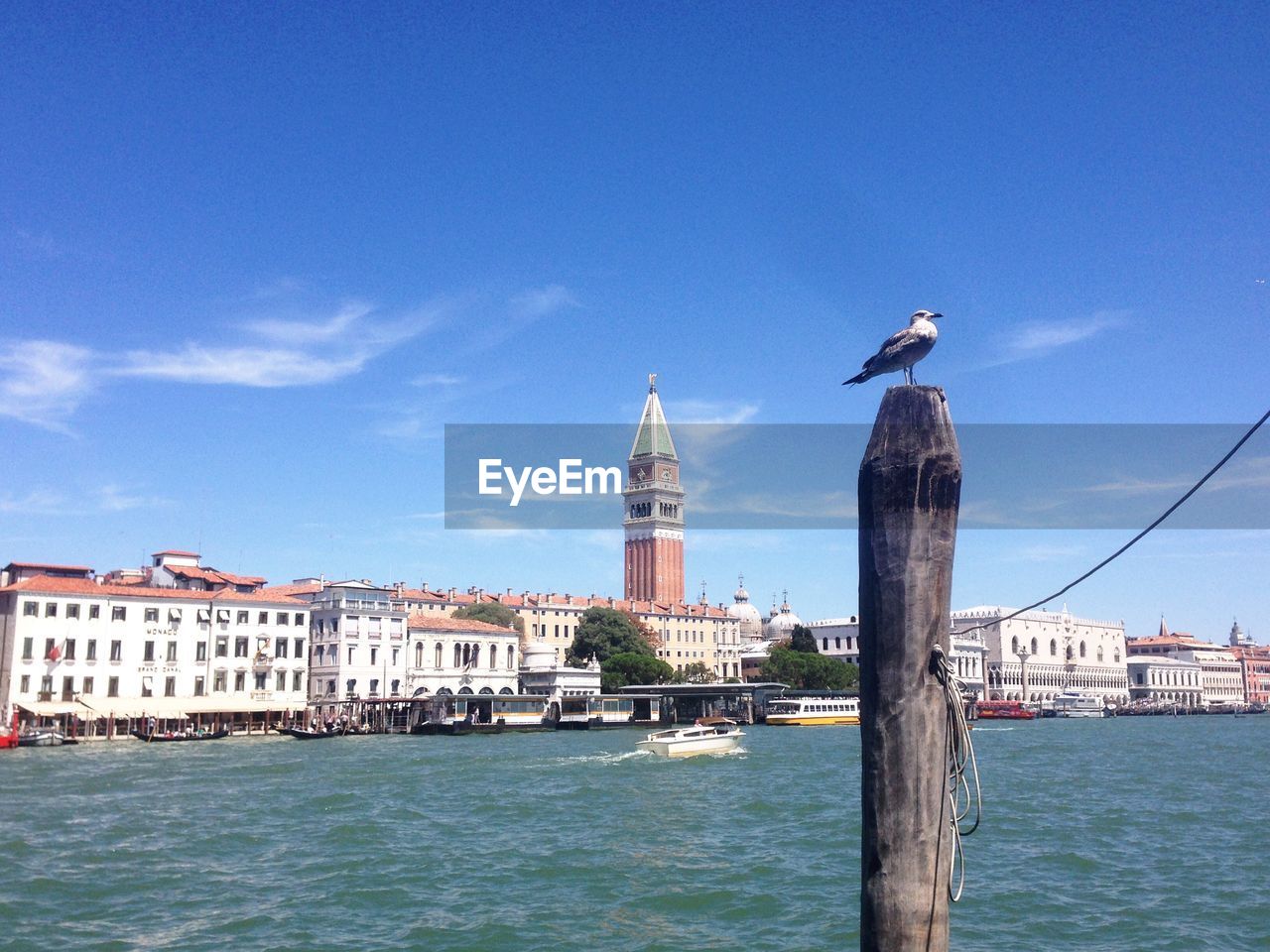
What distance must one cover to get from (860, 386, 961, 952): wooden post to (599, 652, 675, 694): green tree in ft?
229

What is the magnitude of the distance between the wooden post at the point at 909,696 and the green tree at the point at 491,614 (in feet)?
243

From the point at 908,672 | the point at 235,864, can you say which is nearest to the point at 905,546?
the point at 908,672

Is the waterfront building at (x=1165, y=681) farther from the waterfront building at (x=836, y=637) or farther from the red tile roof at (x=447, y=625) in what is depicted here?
the red tile roof at (x=447, y=625)

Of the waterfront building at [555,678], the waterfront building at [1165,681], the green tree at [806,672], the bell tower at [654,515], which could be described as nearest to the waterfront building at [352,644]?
the waterfront building at [555,678]

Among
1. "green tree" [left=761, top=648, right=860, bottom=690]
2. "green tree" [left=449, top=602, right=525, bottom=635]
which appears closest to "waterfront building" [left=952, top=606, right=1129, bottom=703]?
"green tree" [left=761, top=648, right=860, bottom=690]

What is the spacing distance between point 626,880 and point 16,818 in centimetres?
1232

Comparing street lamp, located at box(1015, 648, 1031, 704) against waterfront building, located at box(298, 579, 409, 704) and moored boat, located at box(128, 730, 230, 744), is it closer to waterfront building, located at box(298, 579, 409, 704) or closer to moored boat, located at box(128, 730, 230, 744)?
waterfront building, located at box(298, 579, 409, 704)

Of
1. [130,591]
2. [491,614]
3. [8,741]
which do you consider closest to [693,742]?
[8,741]

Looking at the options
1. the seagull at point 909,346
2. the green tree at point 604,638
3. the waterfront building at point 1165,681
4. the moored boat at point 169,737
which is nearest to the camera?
the seagull at point 909,346

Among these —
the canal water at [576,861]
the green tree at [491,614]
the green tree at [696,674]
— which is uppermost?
the green tree at [491,614]

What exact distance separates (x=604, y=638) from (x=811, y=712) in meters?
16.2

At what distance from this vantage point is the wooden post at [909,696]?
4.27m

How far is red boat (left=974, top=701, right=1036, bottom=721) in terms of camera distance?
286 feet

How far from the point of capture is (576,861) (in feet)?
52.9
